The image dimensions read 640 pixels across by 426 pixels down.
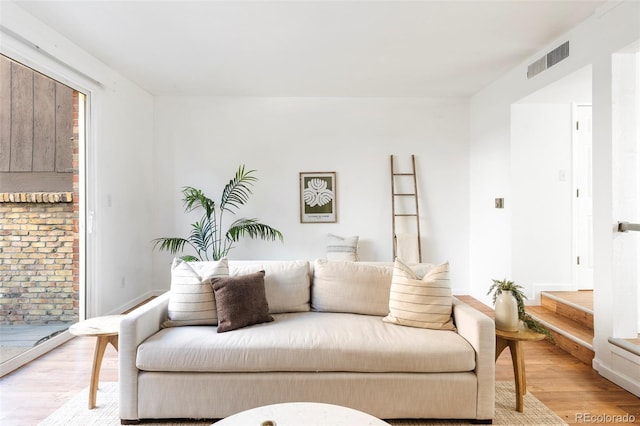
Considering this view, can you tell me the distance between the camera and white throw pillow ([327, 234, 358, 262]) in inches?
177

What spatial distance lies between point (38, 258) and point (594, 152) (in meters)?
4.52

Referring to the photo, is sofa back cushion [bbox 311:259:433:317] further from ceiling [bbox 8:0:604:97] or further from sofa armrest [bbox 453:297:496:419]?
ceiling [bbox 8:0:604:97]

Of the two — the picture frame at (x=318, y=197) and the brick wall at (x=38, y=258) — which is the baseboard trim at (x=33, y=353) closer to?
the brick wall at (x=38, y=258)

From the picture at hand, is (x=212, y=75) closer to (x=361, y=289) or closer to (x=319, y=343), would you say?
(x=361, y=289)

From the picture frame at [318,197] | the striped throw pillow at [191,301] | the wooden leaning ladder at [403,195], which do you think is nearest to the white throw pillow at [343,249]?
the picture frame at [318,197]

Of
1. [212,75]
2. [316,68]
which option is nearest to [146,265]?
[212,75]

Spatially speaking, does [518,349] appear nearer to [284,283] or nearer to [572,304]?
[284,283]

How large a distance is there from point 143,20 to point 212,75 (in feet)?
4.04

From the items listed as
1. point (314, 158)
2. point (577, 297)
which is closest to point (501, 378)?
point (577, 297)

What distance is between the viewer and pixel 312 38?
3084mm

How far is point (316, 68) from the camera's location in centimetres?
378

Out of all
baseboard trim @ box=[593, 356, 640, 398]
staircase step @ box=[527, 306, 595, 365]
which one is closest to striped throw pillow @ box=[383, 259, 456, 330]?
baseboard trim @ box=[593, 356, 640, 398]

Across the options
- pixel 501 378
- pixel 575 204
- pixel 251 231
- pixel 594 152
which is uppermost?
pixel 594 152

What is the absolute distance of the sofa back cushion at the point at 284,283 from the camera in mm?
2475
